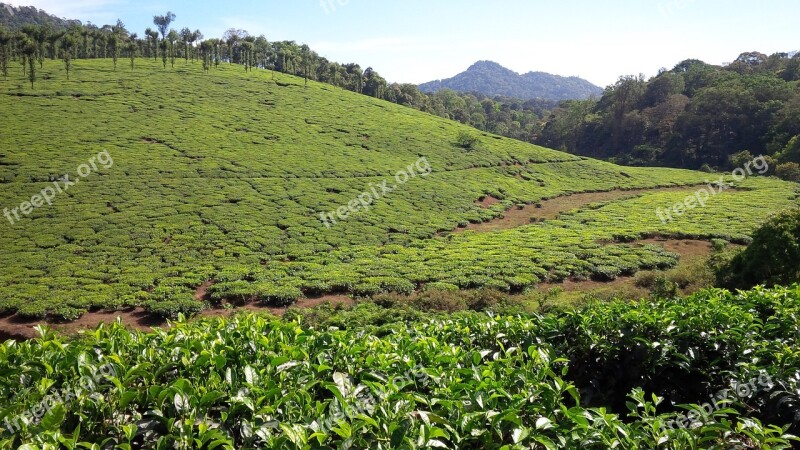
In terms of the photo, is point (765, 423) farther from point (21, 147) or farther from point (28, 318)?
point (21, 147)

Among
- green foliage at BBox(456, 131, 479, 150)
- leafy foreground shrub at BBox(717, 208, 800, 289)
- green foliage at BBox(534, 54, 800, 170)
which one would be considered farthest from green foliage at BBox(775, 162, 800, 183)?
leafy foreground shrub at BBox(717, 208, 800, 289)

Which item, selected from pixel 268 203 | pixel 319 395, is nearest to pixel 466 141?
pixel 268 203

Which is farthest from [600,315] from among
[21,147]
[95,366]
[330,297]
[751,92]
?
[751,92]

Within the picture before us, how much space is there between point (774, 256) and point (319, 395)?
53.7 ft

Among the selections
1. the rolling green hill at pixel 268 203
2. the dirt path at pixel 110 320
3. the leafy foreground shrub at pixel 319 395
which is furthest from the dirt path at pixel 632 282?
the leafy foreground shrub at pixel 319 395

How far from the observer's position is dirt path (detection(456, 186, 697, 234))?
107 feet

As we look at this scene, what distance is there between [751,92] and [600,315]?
288 feet

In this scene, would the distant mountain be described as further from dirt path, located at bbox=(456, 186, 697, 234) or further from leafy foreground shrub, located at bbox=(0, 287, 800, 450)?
leafy foreground shrub, located at bbox=(0, 287, 800, 450)

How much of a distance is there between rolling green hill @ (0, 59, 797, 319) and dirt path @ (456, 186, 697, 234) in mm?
960

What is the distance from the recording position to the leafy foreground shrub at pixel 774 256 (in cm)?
1387

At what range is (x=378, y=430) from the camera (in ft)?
9.54

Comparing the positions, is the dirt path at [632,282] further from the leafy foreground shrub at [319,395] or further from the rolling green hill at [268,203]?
the leafy foreground shrub at [319,395]

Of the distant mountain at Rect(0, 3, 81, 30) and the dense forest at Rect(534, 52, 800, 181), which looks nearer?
the dense forest at Rect(534, 52, 800, 181)

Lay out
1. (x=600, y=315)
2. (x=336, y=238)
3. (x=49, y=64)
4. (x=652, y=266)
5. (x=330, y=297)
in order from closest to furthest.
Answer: (x=600, y=315) → (x=330, y=297) → (x=652, y=266) → (x=336, y=238) → (x=49, y=64)
